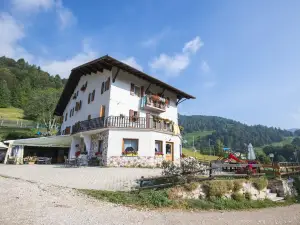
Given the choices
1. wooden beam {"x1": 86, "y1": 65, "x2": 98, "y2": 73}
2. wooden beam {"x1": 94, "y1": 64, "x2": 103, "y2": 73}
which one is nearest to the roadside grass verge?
wooden beam {"x1": 94, "y1": 64, "x2": 103, "y2": 73}

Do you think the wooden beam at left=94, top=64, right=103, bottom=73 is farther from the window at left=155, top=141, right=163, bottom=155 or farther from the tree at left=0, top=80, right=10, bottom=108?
the tree at left=0, top=80, right=10, bottom=108

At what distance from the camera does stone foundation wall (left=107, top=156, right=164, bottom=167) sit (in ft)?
55.6

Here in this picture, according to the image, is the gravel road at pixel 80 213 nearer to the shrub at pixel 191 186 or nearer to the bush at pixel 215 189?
the bush at pixel 215 189

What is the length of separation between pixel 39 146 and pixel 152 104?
581 inches

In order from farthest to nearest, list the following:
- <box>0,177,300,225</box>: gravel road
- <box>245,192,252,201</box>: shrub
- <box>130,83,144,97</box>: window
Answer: <box>130,83,144,97</box>: window
<box>245,192,252,201</box>: shrub
<box>0,177,300,225</box>: gravel road

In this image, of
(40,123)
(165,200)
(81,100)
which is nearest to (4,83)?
(40,123)

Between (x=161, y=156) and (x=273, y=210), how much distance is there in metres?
10.2

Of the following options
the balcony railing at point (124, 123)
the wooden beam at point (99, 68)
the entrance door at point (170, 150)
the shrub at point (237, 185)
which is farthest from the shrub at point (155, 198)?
the wooden beam at point (99, 68)

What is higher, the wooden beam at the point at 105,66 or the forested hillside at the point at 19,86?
the forested hillside at the point at 19,86

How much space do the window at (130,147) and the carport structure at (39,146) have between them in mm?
10185

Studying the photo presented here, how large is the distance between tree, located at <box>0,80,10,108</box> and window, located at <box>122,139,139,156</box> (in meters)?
71.4

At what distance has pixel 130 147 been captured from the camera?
17875mm

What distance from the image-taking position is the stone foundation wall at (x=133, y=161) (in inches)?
667

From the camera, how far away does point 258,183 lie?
1104 centimetres
